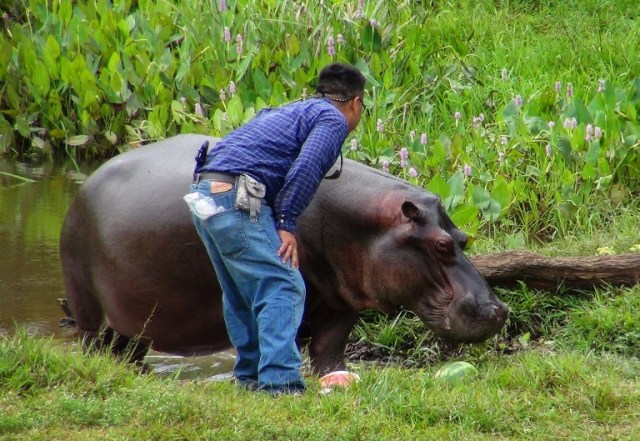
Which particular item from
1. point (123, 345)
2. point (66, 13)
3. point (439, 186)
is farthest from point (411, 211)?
point (66, 13)

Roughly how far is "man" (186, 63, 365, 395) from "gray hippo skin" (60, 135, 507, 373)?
56cm

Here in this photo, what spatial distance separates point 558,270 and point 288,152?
2.01 metres

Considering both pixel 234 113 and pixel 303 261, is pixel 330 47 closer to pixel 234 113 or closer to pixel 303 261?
pixel 234 113

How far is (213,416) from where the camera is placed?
438 centimetres

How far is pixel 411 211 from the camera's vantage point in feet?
18.1

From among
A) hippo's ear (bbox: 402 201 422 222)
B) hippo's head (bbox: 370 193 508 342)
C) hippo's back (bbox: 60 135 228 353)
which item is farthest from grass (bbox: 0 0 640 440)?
hippo's ear (bbox: 402 201 422 222)

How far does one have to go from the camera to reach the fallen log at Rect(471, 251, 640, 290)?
645 centimetres

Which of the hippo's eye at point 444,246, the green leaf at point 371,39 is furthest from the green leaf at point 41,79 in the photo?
the hippo's eye at point 444,246

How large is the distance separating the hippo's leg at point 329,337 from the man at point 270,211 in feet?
2.21

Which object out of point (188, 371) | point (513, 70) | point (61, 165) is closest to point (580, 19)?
point (513, 70)

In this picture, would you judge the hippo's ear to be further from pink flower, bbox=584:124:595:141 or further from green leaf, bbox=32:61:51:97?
green leaf, bbox=32:61:51:97

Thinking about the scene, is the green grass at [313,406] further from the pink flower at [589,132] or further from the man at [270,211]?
the pink flower at [589,132]

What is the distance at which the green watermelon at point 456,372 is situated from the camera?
5.34 metres

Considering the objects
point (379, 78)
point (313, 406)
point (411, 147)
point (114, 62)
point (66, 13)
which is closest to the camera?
point (313, 406)
